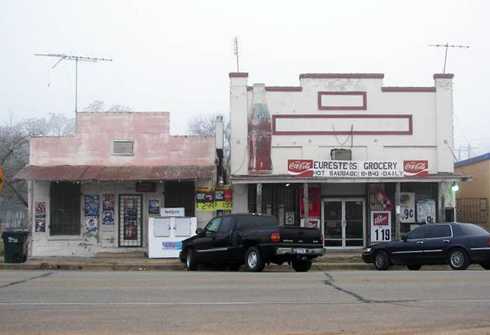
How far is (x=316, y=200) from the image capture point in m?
28.9

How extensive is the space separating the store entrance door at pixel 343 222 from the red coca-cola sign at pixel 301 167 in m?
2.49

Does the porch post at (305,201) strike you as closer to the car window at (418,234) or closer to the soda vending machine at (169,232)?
the soda vending machine at (169,232)

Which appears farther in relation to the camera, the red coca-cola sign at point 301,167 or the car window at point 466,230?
the red coca-cola sign at point 301,167

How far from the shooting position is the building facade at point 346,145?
2831 cm

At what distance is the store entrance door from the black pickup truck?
8.03 m

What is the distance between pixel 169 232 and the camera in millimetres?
26766

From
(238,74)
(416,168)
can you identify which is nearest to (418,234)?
(416,168)

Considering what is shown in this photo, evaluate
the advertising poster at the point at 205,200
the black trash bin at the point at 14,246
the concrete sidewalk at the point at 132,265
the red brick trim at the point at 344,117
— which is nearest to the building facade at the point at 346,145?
the red brick trim at the point at 344,117

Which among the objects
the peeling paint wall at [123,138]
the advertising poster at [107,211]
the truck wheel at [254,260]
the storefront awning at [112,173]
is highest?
the peeling paint wall at [123,138]

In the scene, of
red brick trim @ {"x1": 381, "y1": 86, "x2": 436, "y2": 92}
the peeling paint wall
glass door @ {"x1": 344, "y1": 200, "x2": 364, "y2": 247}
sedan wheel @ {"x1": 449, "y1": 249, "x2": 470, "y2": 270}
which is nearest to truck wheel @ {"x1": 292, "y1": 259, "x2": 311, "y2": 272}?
sedan wheel @ {"x1": 449, "y1": 249, "x2": 470, "y2": 270}

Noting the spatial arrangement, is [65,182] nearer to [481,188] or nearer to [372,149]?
[372,149]

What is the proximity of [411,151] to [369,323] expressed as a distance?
1929cm

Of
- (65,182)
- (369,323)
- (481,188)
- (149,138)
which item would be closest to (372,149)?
(481,188)

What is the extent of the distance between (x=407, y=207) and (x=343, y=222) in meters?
2.54
